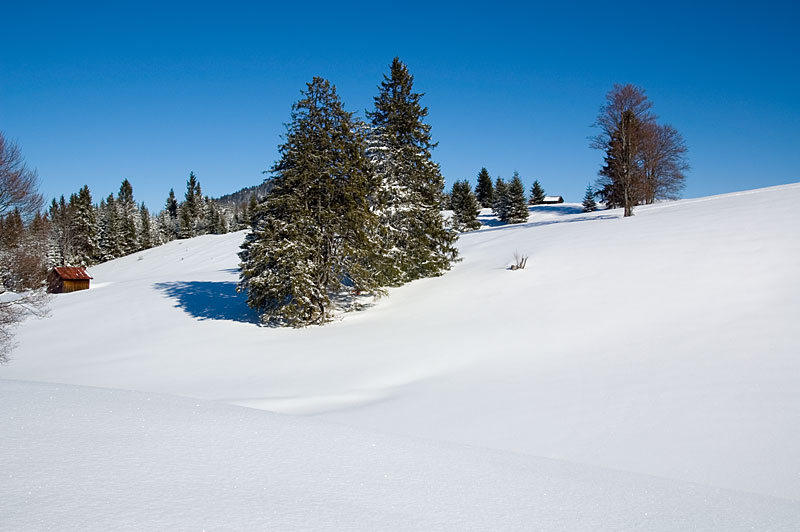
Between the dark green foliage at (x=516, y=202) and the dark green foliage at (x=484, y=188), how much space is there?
27.2 metres

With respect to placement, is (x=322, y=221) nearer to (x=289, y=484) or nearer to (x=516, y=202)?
(x=289, y=484)

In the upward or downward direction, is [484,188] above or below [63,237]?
above

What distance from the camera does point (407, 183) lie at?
2195 centimetres

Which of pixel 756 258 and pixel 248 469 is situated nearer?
pixel 248 469

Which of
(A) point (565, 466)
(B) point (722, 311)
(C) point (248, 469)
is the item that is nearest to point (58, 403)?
(C) point (248, 469)

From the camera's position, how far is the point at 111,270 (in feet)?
178

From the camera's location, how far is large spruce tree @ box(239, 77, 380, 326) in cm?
1792

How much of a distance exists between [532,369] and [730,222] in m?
Result: 16.4

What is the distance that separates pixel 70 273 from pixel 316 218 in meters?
31.3

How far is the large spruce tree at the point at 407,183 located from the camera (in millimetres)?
20859

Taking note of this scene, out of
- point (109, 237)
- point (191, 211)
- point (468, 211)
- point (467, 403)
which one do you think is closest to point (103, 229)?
point (109, 237)

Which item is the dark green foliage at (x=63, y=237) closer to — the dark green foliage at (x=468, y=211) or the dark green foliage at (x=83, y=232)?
the dark green foliage at (x=83, y=232)

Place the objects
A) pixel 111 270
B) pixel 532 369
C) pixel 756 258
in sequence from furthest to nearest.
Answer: pixel 111 270, pixel 756 258, pixel 532 369

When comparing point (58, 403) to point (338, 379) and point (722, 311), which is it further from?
point (722, 311)
